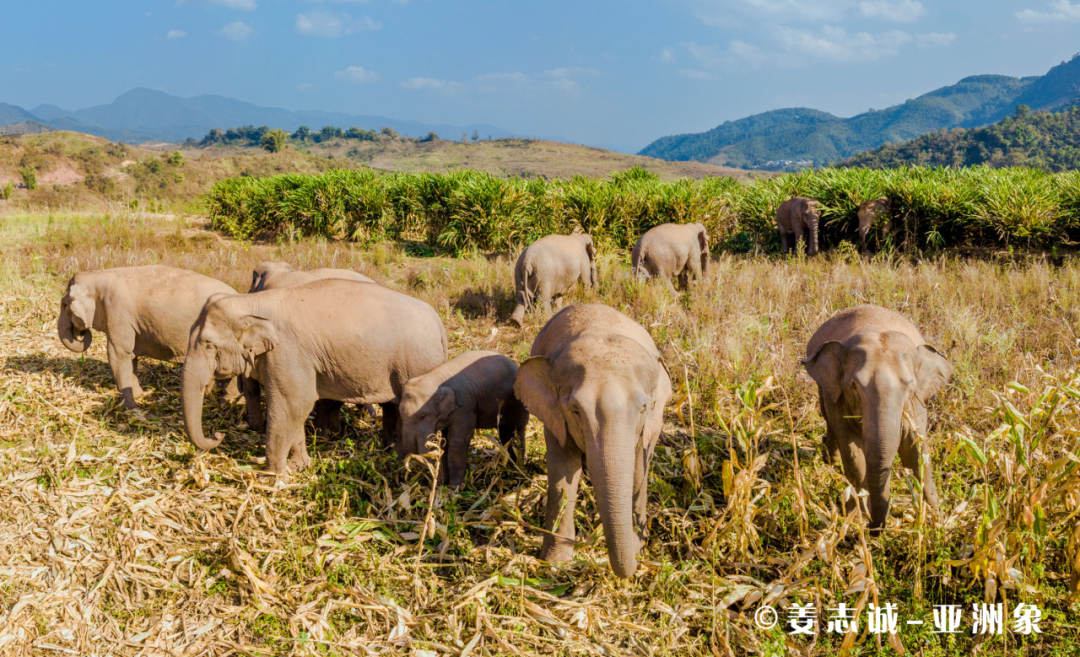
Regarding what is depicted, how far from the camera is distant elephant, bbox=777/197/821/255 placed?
12914 mm

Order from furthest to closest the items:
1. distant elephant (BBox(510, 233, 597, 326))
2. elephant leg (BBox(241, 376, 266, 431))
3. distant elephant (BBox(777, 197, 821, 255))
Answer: distant elephant (BBox(777, 197, 821, 255)) → distant elephant (BBox(510, 233, 597, 326)) → elephant leg (BBox(241, 376, 266, 431))

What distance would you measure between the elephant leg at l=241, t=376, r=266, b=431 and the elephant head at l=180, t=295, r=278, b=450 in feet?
2.63

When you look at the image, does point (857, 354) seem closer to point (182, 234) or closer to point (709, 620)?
point (709, 620)

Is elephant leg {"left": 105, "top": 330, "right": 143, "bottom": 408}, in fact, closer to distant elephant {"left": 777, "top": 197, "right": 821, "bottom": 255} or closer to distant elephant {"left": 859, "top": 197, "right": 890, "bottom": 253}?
distant elephant {"left": 777, "top": 197, "right": 821, "bottom": 255}

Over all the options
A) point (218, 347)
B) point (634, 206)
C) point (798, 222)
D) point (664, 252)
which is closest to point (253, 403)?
point (218, 347)

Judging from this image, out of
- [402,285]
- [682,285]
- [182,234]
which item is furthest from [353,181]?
[682,285]

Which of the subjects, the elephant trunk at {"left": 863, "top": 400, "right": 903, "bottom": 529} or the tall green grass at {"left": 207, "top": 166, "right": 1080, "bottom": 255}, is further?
the tall green grass at {"left": 207, "top": 166, "right": 1080, "bottom": 255}

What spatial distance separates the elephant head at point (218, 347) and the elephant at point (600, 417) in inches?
81.9

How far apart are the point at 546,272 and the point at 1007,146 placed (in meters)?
66.5

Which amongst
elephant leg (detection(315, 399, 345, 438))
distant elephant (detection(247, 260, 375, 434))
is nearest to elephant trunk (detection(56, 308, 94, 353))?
distant elephant (detection(247, 260, 375, 434))

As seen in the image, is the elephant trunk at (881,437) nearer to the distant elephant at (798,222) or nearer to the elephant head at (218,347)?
the elephant head at (218,347)

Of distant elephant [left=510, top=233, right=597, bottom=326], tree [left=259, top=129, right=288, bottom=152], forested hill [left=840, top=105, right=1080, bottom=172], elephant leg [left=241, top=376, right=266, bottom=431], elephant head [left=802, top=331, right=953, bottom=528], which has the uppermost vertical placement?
tree [left=259, top=129, right=288, bottom=152]

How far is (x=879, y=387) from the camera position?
134 inches

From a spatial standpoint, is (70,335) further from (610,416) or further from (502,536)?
(610,416)
